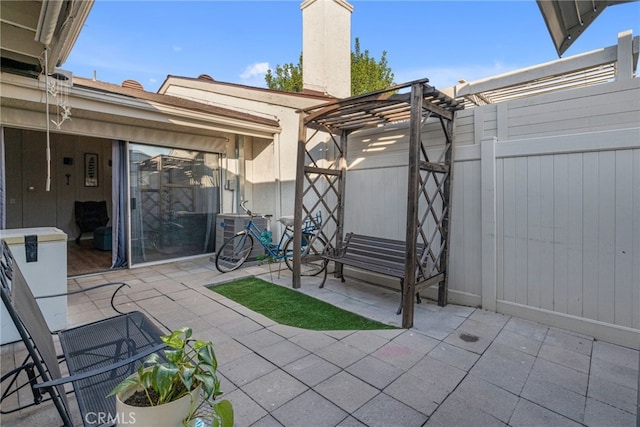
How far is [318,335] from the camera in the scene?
2904mm

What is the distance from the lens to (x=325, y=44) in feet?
23.2

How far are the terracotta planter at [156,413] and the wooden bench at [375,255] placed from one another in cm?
254

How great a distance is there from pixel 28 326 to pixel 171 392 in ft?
2.49

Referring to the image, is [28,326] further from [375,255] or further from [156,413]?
[375,255]

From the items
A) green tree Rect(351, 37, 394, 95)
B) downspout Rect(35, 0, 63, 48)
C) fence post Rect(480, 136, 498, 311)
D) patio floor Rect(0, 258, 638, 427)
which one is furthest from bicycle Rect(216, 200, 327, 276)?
green tree Rect(351, 37, 394, 95)

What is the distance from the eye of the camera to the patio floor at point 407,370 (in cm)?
187

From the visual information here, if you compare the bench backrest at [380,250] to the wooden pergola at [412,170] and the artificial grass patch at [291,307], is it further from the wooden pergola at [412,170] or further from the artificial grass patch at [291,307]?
the artificial grass patch at [291,307]

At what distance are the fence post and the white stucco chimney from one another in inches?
179

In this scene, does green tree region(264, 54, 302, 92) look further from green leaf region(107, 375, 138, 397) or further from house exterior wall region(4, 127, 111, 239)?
green leaf region(107, 375, 138, 397)

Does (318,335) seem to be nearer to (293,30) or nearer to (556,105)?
(556,105)

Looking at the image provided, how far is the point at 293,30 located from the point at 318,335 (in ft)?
29.7

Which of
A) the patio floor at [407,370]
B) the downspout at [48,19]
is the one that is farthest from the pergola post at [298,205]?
the downspout at [48,19]

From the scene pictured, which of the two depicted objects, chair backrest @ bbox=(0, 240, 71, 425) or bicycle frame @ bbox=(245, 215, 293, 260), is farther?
bicycle frame @ bbox=(245, 215, 293, 260)

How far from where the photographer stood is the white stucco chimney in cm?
708
